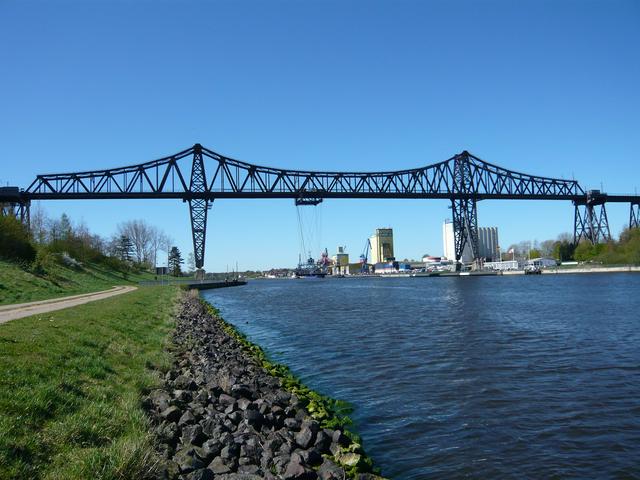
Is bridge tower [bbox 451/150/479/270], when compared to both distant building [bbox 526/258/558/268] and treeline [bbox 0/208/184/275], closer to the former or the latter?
distant building [bbox 526/258/558/268]

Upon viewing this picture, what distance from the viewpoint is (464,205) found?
375ft

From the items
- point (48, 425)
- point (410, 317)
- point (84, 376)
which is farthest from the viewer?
point (410, 317)

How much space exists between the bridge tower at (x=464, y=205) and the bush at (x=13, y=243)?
87.9m

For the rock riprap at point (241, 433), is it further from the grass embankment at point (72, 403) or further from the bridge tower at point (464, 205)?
the bridge tower at point (464, 205)

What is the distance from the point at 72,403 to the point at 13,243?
1414 inches

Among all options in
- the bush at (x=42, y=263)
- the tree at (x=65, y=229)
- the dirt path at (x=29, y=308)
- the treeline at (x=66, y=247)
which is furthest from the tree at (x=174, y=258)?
the dirt path at (x=29, y=308)

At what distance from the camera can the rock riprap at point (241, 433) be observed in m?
6.55

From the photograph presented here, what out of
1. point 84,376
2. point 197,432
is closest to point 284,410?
point 197,432

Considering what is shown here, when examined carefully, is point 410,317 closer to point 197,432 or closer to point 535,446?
point 535,446

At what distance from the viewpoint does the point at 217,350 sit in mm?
16203

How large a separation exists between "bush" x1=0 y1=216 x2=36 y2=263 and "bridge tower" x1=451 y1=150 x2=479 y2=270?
8788 centimetres

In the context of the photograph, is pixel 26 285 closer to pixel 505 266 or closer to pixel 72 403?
pixel 72 403

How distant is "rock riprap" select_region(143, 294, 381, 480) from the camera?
258 inches

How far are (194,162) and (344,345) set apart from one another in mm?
77641
